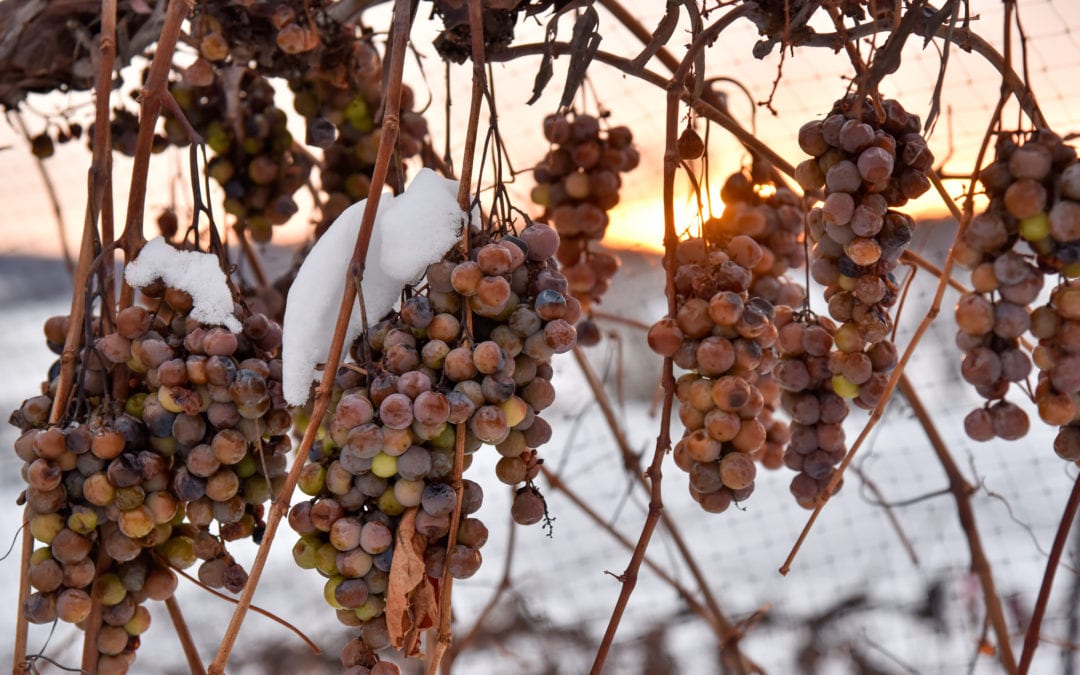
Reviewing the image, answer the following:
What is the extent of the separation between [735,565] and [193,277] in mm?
1543

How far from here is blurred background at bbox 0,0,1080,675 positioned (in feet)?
5.07

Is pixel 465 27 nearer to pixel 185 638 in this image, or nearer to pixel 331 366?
pixel 331 366

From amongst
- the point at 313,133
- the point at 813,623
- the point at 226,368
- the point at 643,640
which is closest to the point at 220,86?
the point at 313,133

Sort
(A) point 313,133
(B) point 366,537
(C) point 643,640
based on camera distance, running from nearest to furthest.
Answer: (B) point 366,537 → (A) point 313,133 → (C) point 643,640

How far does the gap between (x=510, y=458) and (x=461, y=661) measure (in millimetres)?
1487

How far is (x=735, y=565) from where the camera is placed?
6.67 ft

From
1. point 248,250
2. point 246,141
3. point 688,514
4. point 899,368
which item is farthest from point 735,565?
point 899,368

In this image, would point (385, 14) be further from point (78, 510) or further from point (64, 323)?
point (78, 510)

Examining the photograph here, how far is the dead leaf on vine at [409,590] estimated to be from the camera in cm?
56

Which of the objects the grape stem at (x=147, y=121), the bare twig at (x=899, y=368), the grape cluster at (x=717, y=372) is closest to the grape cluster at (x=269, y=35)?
the grape stem at (x=147, y=121)

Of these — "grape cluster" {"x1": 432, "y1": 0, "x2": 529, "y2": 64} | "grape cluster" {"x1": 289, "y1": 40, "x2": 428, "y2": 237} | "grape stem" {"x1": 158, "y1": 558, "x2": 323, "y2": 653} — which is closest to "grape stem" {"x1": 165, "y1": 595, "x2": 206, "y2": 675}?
"grape stem" {"x1": 158, "y1": 558, "x2": 323, "y2": 653}

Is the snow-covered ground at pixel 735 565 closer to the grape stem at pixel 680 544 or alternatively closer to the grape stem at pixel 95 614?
the grape stem at pixel 680 544

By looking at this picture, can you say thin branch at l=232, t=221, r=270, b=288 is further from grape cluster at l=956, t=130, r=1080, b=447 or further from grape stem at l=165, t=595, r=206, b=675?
grape cluster at l=956, t=130, r=1080, b=447

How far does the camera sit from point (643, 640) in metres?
1.83
